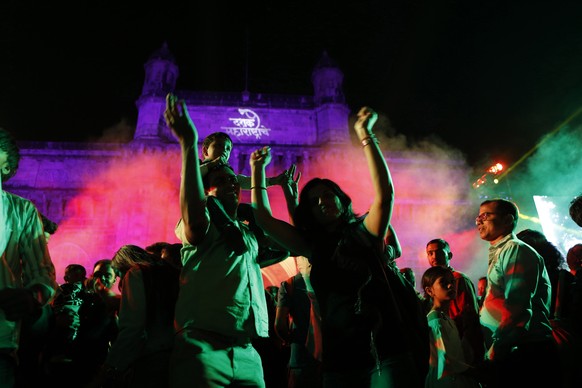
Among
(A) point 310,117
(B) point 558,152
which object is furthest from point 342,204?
(A) point 310,117

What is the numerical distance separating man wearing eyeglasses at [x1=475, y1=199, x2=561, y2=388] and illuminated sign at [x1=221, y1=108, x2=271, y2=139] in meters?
25.6

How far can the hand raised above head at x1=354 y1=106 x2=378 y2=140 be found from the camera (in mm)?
2477

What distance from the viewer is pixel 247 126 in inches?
1117

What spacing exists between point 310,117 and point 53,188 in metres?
19.3

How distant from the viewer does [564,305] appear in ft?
13.5

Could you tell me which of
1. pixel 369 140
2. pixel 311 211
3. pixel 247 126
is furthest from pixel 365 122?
pixel 247 126

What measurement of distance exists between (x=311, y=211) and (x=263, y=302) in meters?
0.70

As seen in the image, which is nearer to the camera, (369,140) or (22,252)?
(22,252)

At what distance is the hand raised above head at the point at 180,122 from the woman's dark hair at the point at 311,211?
897 millimetres

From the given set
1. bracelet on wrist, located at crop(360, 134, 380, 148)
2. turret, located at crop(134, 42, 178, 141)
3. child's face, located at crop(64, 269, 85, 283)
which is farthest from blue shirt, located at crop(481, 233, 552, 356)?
turret, located at crop(134, 42, 178, 141)

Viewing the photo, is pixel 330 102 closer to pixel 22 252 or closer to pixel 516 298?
pixel 516 298

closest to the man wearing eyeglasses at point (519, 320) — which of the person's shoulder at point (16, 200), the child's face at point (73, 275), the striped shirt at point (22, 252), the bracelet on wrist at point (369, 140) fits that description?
the bracelet on wrist at point (369, 140)

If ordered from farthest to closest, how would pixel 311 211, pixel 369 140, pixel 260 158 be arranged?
1. pixel 260 158
2. pixel 311 211
3. pixel 369 140

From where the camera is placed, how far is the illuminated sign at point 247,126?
28.1 m
